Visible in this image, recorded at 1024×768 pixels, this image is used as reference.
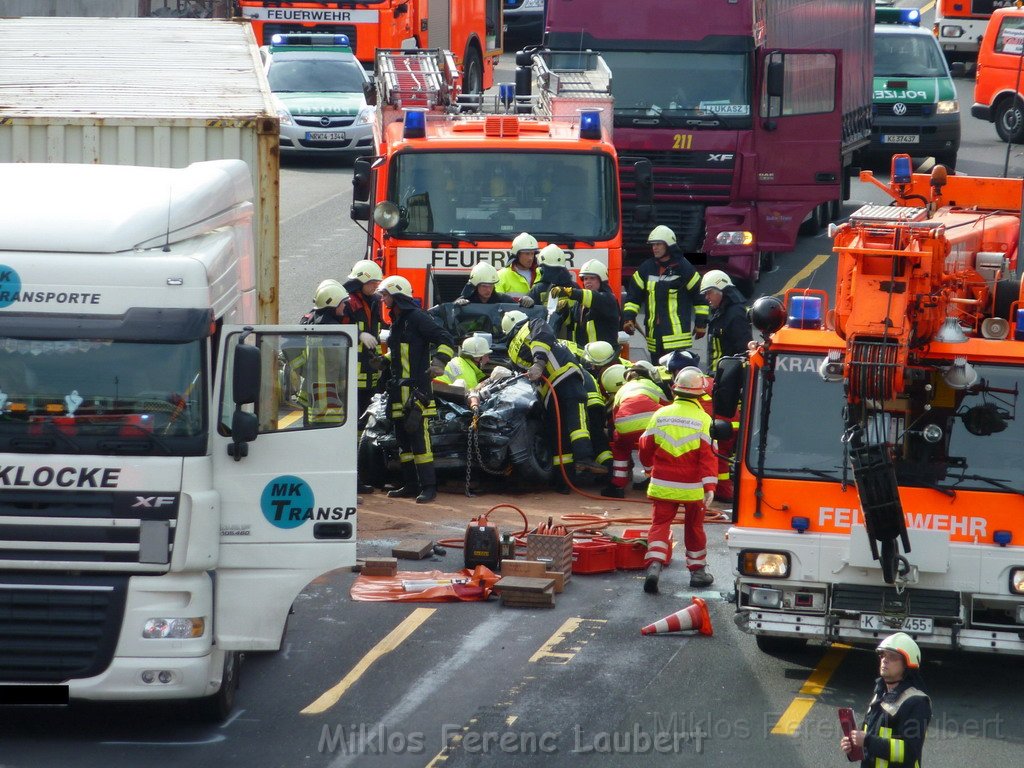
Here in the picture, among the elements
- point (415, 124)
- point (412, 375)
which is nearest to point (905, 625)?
point (412, 375)

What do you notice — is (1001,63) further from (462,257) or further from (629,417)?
(629,417)

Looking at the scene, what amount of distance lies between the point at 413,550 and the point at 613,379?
3255 mm

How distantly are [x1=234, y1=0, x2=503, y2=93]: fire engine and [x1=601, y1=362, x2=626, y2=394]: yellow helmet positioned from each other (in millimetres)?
16151

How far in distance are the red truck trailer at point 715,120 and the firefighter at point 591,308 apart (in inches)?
177

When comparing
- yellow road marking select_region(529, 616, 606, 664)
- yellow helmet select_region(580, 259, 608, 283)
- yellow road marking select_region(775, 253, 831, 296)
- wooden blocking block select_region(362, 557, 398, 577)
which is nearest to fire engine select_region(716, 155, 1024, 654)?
yellow road marking select_region(529, 616, 606, 664)

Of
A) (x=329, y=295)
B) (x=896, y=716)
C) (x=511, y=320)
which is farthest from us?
(x=511, y=320)

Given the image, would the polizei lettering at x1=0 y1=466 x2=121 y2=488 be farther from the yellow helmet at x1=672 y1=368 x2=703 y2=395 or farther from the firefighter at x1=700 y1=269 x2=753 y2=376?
the firefighter at x1=700 y1=269 x2=753 y2=376

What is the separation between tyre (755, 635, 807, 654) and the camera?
1034 centimetres

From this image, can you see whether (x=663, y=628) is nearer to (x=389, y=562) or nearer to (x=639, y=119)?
(x=389, y=562)

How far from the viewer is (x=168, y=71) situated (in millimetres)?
12656

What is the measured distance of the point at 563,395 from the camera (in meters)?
14.1

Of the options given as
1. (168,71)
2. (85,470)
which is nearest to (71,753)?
(85,470)

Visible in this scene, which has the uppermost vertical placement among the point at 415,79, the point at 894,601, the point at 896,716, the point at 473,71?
the point at 473,71

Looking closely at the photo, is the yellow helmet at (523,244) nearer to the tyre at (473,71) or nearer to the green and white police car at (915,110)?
the green and white police car at (915,110)
